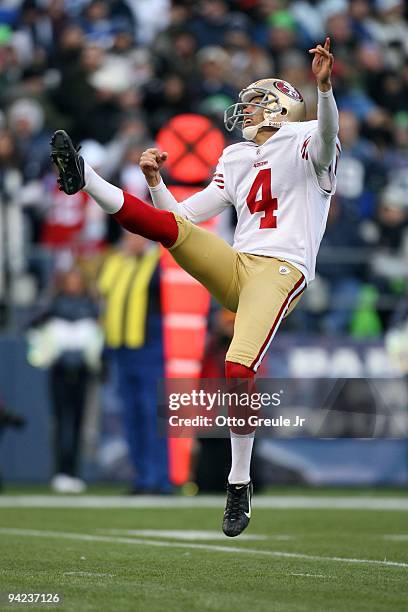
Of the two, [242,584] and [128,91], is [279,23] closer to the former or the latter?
[128,91]

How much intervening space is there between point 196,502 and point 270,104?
4.44m

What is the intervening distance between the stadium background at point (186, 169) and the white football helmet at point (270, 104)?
5.50 meters

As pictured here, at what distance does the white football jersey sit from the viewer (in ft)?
19.3

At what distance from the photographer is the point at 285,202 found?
5.91 metres

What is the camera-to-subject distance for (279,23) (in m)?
16.0

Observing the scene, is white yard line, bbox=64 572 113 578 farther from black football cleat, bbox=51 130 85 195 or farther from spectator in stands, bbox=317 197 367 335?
spectator in stands, bbox=317 197 367 335

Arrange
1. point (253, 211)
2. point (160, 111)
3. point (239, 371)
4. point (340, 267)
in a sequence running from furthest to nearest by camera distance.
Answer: point (160, 111) → point (340, 267) → point (253, 211) → point (239, 371)

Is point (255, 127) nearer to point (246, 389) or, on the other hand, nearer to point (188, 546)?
point (246, 389)

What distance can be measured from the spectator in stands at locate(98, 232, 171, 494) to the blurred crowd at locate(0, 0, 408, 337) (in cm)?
117

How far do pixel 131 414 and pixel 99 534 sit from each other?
341cm

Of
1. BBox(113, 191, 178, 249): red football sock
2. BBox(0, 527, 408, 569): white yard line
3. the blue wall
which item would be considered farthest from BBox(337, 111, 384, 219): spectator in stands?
BBox(113, 191, 178, 249): red football sock

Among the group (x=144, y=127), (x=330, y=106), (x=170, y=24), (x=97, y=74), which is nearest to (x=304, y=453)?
(x=144, y=127)

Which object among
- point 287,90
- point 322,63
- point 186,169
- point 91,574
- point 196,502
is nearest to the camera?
point 91,574

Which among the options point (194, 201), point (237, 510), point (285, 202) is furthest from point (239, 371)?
point (194, 201)
